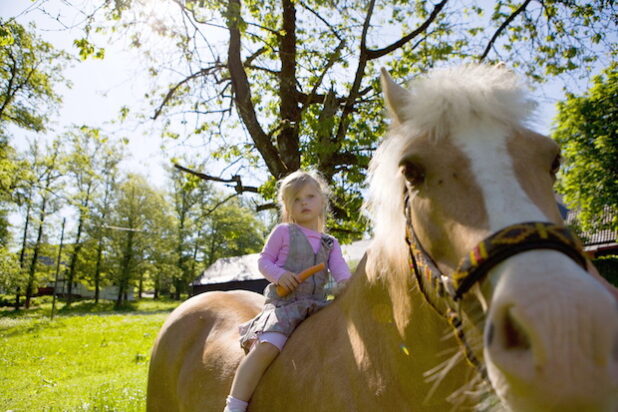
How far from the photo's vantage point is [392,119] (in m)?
1.93

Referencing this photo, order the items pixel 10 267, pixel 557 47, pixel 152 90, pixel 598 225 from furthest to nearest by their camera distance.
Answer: pixel 10 267 → pixel 598 225 → pixel 152 90 → pixel 557 47

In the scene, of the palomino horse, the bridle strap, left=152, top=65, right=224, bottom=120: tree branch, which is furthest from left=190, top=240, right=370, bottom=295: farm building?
the bridle strap

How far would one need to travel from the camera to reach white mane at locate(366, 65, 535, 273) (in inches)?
60.2

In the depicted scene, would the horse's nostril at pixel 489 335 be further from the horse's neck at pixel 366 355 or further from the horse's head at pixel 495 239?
the horse's neck at pixel 366 355

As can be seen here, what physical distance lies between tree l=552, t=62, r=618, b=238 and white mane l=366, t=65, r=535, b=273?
17.4m

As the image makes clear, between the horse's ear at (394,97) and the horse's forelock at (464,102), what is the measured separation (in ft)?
0.20

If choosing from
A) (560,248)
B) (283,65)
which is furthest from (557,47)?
(560,248)

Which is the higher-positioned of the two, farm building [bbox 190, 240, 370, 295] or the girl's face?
the girl's face

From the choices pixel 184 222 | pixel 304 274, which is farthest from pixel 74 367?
pixel 184 222

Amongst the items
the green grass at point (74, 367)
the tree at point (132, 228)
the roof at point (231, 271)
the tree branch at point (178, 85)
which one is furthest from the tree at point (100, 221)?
the tree branch at point (178, 85)

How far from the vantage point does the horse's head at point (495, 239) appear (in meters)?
0.96

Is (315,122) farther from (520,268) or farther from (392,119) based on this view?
(520,268)

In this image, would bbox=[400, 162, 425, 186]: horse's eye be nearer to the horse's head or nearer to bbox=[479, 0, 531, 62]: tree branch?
the horse's head

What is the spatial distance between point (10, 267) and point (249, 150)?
60.8ft
